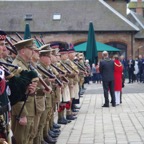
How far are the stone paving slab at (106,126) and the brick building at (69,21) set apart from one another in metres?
26.7

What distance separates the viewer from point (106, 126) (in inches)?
472

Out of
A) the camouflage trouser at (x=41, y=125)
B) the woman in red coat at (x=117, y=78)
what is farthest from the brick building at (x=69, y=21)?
the camouflage trouser at (x=41, y=125)

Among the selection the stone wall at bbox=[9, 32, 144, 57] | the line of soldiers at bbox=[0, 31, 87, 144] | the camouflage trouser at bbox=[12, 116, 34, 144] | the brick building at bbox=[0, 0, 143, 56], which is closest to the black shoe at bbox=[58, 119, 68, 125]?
the line of soldiers at bbox=[0, 31, 87, 144]

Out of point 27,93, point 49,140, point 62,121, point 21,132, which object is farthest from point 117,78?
point 27,93

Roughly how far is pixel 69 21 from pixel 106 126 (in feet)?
108

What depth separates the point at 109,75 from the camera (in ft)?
55.0

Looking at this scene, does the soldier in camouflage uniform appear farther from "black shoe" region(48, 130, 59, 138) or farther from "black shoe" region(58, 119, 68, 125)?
"black shoe" region(58, 119, 68, 125)

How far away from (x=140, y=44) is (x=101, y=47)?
2317cm

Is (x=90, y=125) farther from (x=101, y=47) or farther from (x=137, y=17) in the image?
(x=137, y=17)

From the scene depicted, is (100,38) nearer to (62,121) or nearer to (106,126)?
(62,121)

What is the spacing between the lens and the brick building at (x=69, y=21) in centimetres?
4347

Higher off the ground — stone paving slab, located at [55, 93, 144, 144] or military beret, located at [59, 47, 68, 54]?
military beret, located at [59, 47, 68, 54]

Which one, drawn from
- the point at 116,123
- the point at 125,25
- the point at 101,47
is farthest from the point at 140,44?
the point at 116,123

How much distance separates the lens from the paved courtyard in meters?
10.1
